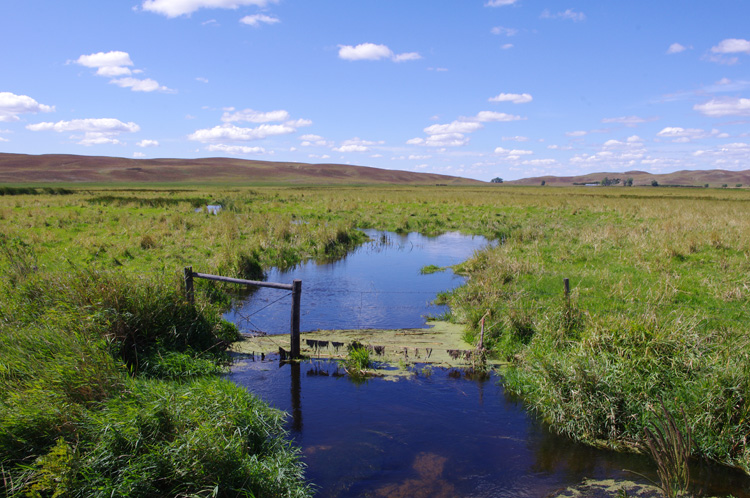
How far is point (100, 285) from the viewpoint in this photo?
7707 millimetres

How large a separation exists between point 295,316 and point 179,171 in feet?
511

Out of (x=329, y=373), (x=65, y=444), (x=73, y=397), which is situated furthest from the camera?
(x=329, y=373)

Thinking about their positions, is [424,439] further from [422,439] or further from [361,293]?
[361,293]

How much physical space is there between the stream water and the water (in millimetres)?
948

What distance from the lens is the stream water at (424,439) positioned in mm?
5805

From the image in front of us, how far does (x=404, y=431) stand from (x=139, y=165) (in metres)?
173

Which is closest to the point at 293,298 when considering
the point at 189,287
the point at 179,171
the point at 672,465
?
the point at 189,287

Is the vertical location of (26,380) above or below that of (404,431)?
above

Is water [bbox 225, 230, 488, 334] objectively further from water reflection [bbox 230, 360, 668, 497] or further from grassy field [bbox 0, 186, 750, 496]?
water reflection [bbox 230, 360, 668, 497]

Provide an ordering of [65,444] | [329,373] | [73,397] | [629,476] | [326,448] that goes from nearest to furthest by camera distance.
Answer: [65,444], [73,397], [629,476], [326,448], [329,373]

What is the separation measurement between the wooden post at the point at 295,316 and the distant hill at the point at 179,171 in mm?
128268

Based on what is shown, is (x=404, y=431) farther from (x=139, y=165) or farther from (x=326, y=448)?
(x=139, y=165)

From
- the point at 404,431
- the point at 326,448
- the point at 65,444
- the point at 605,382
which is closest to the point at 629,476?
the point at 605,382

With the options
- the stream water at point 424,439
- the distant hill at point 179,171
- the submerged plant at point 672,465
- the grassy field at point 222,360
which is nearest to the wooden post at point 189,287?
the grassy field at point 222,360
